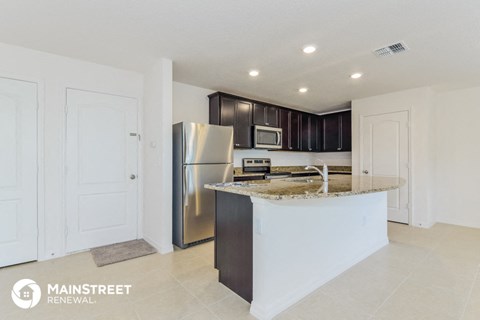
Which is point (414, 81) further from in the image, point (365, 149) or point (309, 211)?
point (309, 211)

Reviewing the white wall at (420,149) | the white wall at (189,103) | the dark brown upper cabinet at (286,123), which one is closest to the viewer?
the white wall at (189,103)

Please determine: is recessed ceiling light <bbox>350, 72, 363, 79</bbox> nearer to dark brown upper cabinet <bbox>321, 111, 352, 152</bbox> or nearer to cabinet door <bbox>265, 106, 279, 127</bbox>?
cabinet door <bbox>265, 106, 279, 127</bbox>

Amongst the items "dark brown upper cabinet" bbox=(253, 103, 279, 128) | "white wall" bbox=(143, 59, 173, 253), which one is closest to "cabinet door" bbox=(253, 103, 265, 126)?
"dark brown upper cabinet" bbox=(253, 103, 279, 128)

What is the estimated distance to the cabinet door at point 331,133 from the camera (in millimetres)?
5625

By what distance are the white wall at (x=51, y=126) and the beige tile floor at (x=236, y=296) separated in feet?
1.04

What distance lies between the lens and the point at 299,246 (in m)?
2.04

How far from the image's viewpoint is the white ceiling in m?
1.99

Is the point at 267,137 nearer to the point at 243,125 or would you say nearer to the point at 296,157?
the point at 243,125

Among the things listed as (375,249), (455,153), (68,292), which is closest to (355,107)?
(455,153)

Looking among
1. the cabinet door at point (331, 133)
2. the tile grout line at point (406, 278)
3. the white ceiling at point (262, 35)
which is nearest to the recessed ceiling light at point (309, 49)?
the white ceiling at point (262, 35)

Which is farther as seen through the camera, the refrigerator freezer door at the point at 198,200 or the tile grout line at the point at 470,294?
the refrigerator freezer door at the point at 198,200

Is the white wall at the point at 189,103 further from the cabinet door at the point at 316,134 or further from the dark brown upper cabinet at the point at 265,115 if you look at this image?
the cabinet door at the point at 316,134

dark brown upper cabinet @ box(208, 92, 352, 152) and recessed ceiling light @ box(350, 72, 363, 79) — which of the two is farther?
dark brown upper cabinet @ box(208, 92, 352, 152)

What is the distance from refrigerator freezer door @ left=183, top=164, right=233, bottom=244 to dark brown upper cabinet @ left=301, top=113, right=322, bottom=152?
281cm
